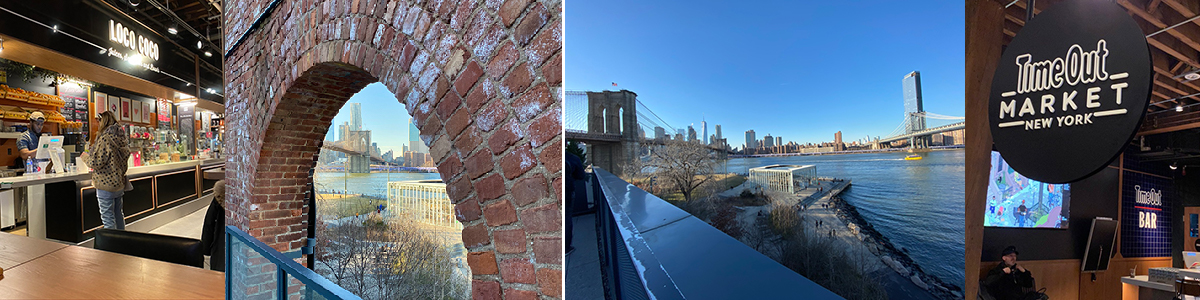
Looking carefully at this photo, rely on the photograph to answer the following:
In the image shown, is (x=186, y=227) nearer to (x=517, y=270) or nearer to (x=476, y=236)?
(x=476, y=236)

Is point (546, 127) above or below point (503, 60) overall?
below

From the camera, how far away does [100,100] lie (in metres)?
2.23

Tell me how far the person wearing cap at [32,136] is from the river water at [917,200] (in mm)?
4240

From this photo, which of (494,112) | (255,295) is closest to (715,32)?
(494,112)

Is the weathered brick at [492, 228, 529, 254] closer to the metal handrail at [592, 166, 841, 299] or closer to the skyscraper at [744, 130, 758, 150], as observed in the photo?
the metal handrail at [592, 166, 841, 299]

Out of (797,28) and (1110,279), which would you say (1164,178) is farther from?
(797,28)

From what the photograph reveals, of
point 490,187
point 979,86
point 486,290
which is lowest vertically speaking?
point 486,290

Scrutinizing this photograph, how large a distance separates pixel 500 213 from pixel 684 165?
1533 mm

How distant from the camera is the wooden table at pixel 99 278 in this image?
1.47 m

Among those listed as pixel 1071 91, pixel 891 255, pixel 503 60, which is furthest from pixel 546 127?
pixel 891 255

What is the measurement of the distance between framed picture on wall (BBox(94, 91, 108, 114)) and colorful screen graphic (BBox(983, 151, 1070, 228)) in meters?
4.51

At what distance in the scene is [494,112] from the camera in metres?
0.76

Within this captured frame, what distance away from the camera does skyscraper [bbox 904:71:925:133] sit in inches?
62.2

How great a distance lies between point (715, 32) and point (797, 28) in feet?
1.27
